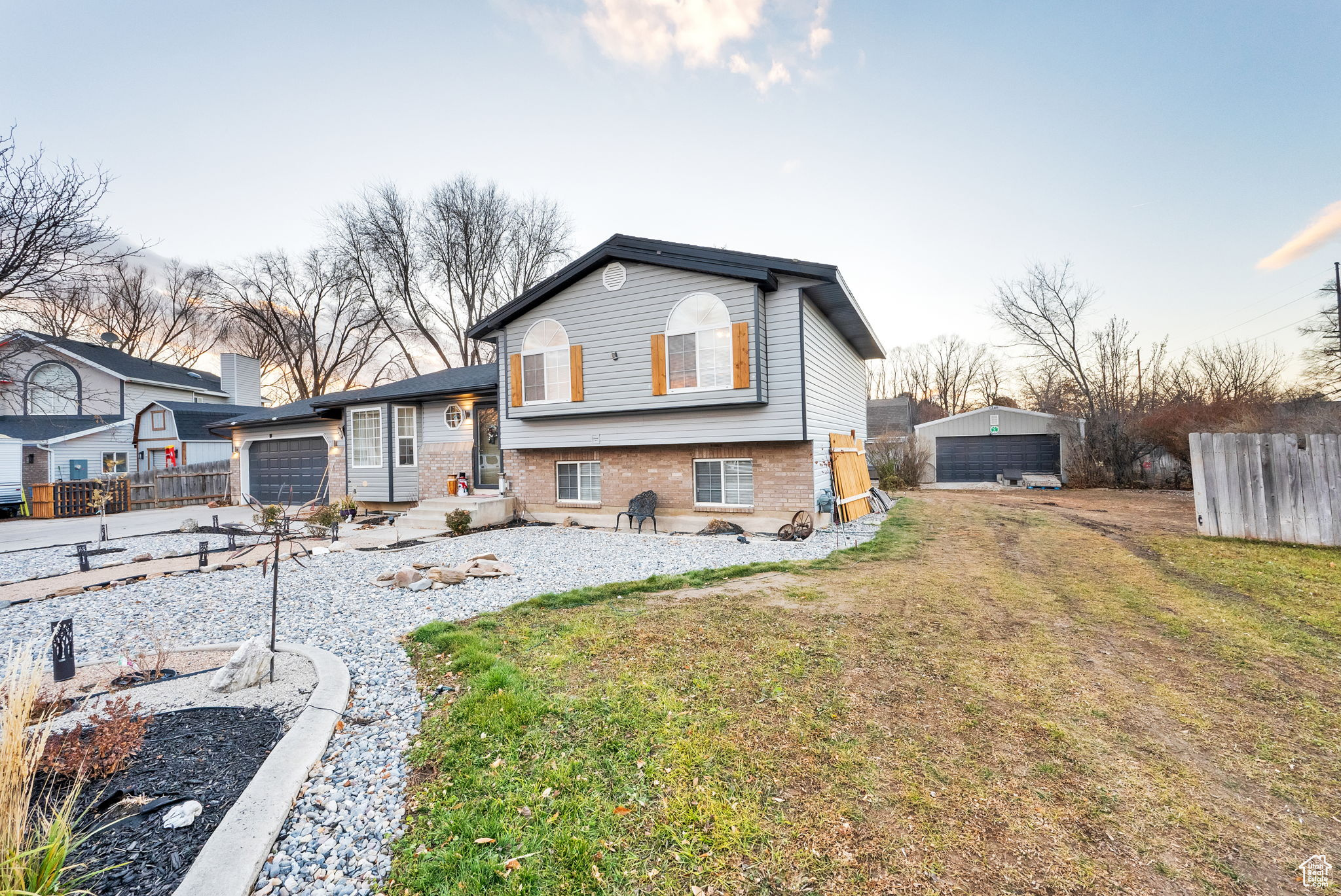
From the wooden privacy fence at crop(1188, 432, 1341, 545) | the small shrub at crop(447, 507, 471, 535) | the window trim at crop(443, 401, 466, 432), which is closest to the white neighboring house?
the window trim at crop(443, 401, 466, 432)

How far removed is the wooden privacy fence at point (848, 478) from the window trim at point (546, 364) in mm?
6066

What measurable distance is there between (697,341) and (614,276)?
2454mm

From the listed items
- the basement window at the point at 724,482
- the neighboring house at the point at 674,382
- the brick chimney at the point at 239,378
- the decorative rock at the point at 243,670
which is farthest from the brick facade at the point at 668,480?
the brick chimney at the point at 239,378

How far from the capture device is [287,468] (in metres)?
15.6

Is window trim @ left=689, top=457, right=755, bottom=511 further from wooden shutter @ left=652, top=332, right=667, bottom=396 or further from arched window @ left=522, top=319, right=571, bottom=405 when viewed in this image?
arched window @ left=522, top=319, right=571, bottom=405

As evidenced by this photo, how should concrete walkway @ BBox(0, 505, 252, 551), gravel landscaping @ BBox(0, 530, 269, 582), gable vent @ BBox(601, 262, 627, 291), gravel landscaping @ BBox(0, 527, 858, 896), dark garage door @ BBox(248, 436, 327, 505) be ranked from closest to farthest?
gravel landscaping @ BBox(0, 527, 858, 896)
gravel landscaping @ BBox(0, 530, 269, 582)
gable vent @ BBox(601, 262, 627, 291)
concrete walkway @ BBox(0, 505, 252, 551)
dark garage door @ BBox(248, 436, 327, 505)

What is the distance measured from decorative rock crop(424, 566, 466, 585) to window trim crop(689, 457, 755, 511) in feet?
16.7

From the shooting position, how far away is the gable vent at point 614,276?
10438 mm

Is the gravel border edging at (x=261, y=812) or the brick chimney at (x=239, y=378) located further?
the brick chimney at (x=239, y=378)

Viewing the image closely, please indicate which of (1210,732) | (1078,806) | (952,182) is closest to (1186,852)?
(1078,806)

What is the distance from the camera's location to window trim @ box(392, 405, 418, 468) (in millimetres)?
13586

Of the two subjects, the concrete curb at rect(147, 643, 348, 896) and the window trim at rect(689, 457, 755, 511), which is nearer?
the concrete curb at rect(147, 643, 348, 896)

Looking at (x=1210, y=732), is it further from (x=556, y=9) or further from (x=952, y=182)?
(x=556, y=9)

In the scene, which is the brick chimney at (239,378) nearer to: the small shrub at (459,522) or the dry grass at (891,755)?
the small shrub at (459,522)
